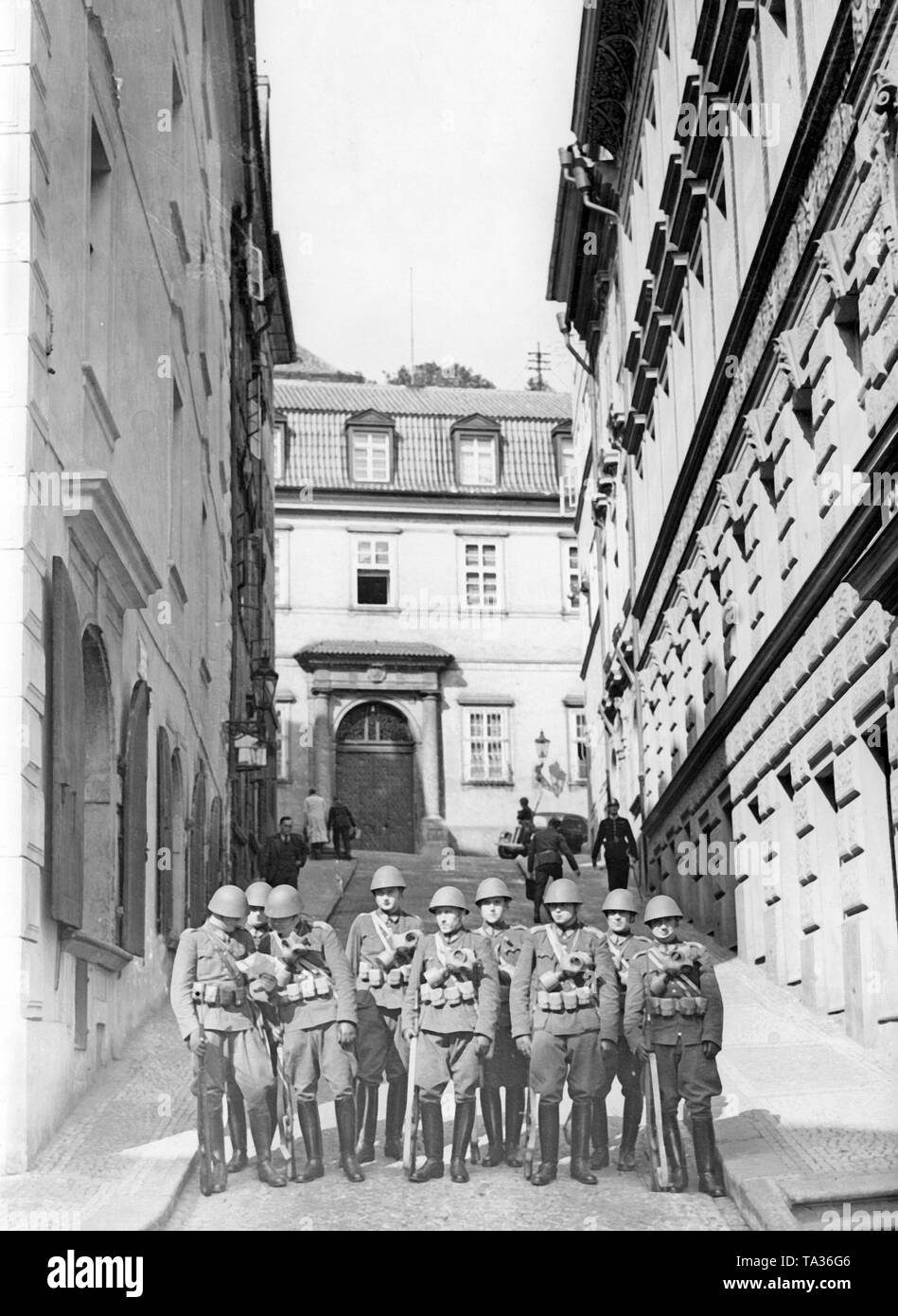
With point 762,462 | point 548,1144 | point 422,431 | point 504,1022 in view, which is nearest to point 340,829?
point 762,462

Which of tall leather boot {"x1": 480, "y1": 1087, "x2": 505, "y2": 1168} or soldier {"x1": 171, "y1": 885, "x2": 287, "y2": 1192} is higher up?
soldier {"x1": 171, "y1": 885, "x2": 287, "y2": 1192}

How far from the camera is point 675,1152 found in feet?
33.9

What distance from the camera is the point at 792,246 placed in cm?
1546

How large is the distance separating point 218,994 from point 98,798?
3.00 metres

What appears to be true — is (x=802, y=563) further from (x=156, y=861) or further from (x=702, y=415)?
(x=156, y=861)

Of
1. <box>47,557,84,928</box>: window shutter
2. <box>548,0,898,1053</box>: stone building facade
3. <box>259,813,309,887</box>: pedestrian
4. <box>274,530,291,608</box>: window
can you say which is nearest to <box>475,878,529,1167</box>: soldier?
<box>47,557,84,928</box>: window shutter

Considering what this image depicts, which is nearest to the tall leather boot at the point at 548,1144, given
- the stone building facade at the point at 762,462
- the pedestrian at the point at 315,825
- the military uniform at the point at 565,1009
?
the military uniform at the point at 565,1009

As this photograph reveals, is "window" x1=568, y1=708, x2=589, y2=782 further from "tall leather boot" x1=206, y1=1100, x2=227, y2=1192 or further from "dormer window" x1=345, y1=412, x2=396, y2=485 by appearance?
"tall leather boot" x1=206, y1=1100, x2=227, y2=1192

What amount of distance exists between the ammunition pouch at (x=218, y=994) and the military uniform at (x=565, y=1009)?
1.67 meters

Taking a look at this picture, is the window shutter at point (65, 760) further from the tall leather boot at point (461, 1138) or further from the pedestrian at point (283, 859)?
the pedestrian at point (283, 859)

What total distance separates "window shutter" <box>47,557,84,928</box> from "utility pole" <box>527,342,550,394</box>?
18967 millimetres

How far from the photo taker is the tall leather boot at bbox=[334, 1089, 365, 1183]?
34.3ft
